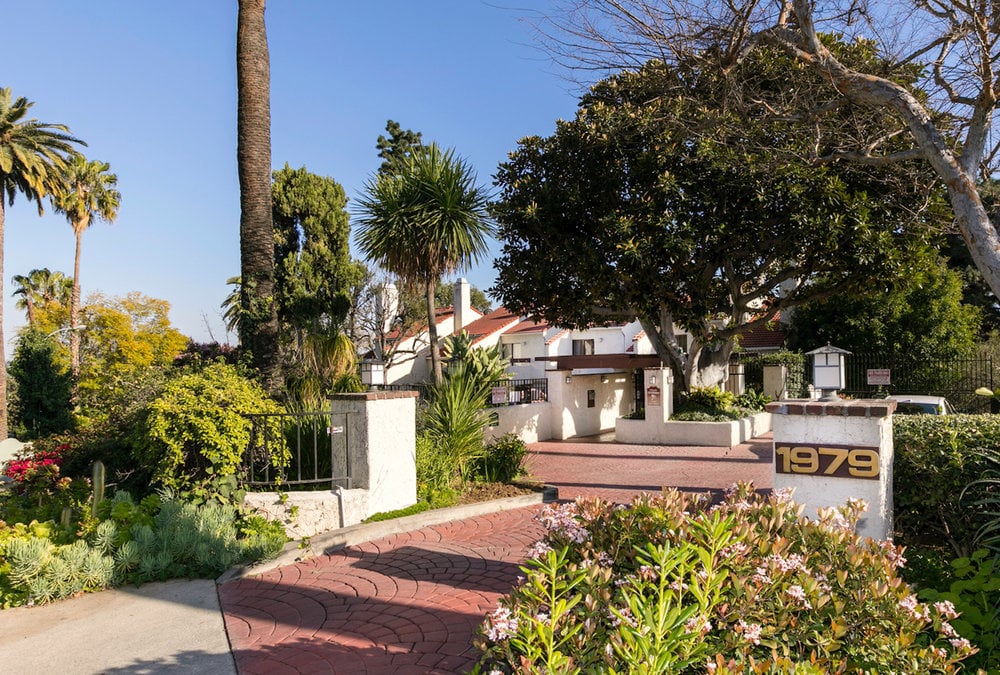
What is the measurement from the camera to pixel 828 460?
484 cm

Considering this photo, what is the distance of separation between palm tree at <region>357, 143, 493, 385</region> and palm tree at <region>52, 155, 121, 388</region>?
2548 cm

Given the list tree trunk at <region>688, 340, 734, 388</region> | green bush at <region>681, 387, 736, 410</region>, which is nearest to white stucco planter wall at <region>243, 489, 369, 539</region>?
green bush at <region>681, 387, 736, 410</region>

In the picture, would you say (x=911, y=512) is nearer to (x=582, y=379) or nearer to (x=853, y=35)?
(x=853, y=35)

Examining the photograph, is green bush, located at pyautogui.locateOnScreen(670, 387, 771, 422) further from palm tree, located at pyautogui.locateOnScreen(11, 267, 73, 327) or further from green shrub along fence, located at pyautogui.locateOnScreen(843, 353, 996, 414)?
palm tree, located at pyautogui.locateOnScreen(11, 267, 73, 327)

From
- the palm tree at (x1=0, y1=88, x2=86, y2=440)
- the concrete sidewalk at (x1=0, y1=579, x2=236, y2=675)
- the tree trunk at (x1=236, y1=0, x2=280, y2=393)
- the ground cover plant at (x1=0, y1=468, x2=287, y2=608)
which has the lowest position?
the concrete sidewalk at (x1=0, y1=579, x2=236, y2=675)

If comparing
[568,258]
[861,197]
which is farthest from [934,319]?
[568,258]

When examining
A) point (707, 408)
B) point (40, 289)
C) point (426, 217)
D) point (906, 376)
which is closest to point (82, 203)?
point (40, 289)

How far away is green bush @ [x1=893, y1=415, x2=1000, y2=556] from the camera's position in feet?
15.6

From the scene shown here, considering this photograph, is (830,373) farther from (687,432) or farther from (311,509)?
(687,432)

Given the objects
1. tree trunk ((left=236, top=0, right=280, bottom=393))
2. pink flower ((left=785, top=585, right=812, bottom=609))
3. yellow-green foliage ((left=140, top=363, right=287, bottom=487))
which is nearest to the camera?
pink flower ((left=785, top=585, right=812, bottom=609))

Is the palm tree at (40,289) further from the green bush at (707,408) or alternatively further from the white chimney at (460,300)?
the green bush at (707,408)

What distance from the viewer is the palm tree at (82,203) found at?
34000 mm

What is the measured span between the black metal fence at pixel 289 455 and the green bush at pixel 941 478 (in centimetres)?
541

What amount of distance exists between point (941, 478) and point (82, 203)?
4194 cm
